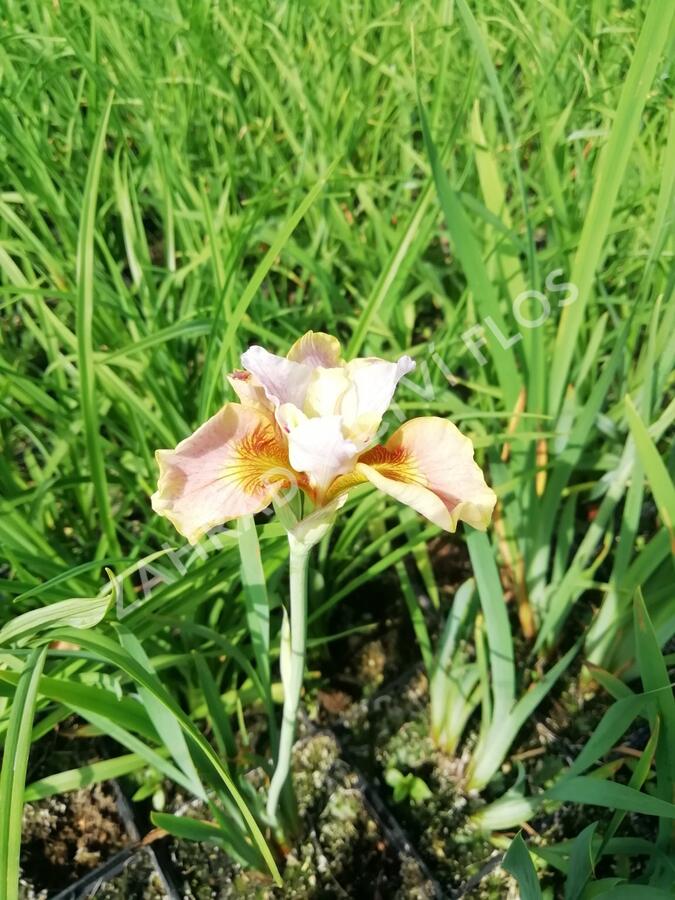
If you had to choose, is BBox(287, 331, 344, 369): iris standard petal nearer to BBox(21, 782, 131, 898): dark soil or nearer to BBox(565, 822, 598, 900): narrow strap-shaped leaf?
BBox(565, 822, 598, 900): narrow strap-shaped leaf

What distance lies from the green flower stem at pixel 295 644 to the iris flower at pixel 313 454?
0.05m

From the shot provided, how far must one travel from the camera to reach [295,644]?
65 cm

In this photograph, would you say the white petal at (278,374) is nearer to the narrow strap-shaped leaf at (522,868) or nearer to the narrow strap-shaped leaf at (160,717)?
the narrow strap-shaped leaf at (160,717)

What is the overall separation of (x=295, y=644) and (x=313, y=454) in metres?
0.24

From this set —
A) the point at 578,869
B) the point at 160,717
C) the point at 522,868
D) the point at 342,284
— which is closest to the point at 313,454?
the point at 160,717

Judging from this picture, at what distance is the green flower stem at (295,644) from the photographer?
591 millimetres

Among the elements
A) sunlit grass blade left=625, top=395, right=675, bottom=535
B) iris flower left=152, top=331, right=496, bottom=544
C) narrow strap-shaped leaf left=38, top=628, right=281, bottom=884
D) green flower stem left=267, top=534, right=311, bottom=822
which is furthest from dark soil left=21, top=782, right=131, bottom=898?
sunlit grass blade left=625, top=395, right=675, bottom=535

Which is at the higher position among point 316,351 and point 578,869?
point 316,351

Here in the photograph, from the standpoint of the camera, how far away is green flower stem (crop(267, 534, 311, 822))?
591mm

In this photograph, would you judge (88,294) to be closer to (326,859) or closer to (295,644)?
(295,644)

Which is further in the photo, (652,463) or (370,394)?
(652,463)

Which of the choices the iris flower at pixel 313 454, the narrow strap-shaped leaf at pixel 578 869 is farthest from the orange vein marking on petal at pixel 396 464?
the narrow strap-shaped leaf at pixel 578 869

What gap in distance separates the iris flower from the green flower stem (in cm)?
5

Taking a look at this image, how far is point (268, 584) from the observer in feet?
3.05
